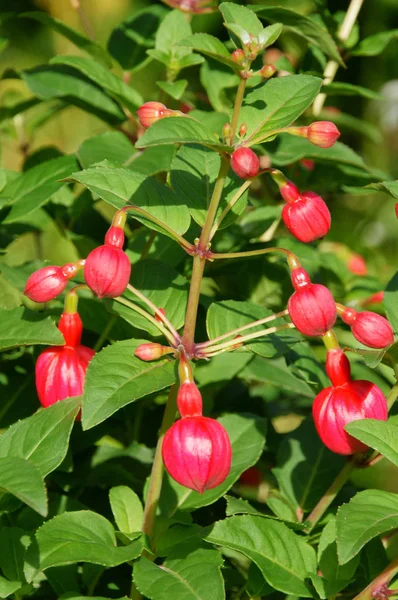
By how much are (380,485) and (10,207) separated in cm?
127

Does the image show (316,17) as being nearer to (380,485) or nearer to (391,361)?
(391,361)

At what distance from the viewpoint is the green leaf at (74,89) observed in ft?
4.24

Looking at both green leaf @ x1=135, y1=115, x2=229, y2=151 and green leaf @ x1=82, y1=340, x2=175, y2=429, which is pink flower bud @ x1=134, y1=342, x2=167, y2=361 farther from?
green leaf @ x1=135, y1=115, x2=229, y2=151

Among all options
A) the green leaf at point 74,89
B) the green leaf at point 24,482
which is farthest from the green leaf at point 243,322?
the green leaf at point 74,89

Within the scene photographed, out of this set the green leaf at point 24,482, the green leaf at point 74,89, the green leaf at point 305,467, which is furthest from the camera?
the green leaf at point 74,89

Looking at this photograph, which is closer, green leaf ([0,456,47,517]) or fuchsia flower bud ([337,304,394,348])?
green leaf ([0,456,47,517])

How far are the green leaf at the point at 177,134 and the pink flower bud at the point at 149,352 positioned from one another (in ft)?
0.66

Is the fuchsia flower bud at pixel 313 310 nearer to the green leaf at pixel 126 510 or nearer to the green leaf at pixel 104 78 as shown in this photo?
the green leaf at pixel 126 510

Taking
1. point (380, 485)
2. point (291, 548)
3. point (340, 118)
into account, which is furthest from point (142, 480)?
point (380, 485)

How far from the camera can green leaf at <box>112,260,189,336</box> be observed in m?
0.95

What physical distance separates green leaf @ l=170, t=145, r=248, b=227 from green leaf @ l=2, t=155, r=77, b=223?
20 cm

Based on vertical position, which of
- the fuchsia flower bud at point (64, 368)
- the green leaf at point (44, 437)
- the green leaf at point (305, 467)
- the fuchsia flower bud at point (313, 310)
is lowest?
the green leaf at point (305, 467)

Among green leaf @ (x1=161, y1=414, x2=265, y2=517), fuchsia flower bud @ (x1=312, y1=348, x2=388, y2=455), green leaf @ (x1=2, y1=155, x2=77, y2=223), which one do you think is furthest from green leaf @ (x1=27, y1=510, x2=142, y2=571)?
green leaf @ (x1=2, y1=155, x2=77, y2=223)

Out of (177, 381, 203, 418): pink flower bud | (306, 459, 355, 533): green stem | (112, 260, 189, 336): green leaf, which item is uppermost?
(177, 381, 203, 418): pink flower bud
